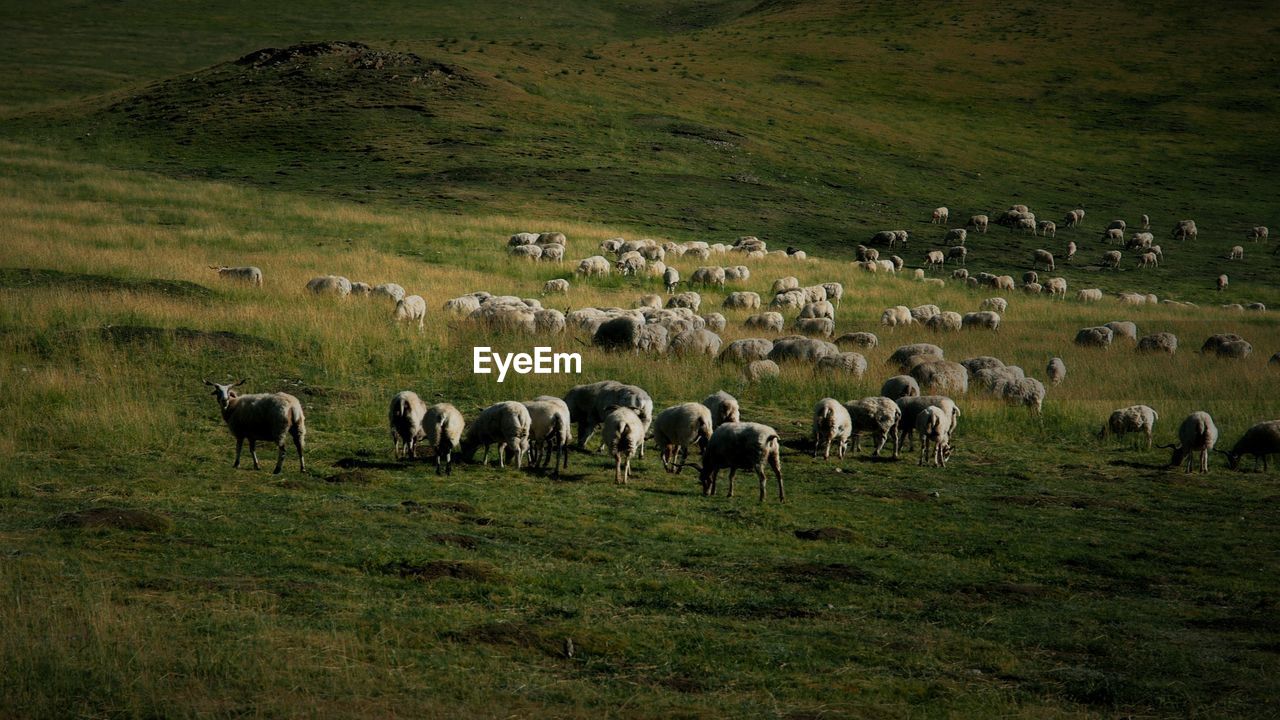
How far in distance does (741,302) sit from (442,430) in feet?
70.0

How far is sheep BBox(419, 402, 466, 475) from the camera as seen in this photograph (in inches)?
640

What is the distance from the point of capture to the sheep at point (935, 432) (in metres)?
18.7

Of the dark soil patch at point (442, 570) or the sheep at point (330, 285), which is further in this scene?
the sheep at point (330, 285)

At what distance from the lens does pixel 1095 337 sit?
3266 centimetres

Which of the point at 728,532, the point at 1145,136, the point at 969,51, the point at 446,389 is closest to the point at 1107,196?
the point at 1145,136

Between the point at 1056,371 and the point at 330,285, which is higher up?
the point at 330,285

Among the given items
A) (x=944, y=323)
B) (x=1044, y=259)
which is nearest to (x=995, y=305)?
(x=944, y=323)

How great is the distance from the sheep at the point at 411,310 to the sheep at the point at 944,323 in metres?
15.7

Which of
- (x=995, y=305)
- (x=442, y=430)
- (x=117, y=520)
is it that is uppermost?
(x=995, y=305)

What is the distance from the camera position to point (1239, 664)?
31.7 feet

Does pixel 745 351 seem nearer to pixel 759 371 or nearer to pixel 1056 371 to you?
pixel 759 371

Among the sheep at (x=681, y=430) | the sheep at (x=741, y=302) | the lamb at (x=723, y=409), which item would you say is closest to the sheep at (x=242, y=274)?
the sheep at (x=741, y=302)

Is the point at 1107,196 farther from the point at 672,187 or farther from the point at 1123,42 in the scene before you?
the point at 1123,42

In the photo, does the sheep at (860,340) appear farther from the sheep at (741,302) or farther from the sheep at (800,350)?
the sheep at (741,302)
